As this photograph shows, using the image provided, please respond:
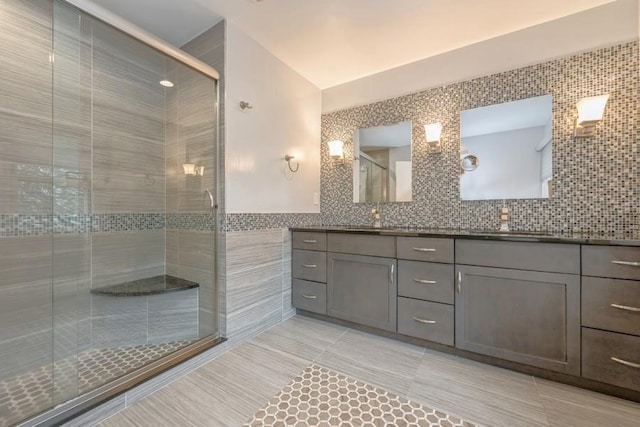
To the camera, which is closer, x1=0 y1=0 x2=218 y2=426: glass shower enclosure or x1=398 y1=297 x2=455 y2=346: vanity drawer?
x1=0 y1=0 x2=218 y2=426: glass shower enclosure

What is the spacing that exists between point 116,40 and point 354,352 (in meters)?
2.79

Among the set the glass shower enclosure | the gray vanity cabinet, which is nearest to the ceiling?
the glass shower enclosure

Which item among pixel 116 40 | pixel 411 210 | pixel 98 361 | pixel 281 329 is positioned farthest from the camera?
pixel 411 210

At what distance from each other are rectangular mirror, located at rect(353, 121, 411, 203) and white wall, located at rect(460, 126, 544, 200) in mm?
509

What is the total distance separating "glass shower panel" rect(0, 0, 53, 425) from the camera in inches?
58.1

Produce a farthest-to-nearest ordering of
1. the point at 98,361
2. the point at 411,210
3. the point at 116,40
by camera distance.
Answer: the point at 411,210
the point at 116,40
the point at 98,361

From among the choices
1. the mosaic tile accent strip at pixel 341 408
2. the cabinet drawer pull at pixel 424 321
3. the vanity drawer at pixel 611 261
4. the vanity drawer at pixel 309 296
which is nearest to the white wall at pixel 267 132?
the vanity drawer at pixel 309 296

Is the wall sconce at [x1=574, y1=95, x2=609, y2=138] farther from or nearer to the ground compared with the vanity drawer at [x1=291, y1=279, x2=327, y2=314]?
farther from the ground

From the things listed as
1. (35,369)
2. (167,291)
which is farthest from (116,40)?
(35,369)

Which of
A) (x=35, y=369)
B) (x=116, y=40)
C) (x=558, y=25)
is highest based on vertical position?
(x=558, y=25)

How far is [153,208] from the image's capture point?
2242 mm

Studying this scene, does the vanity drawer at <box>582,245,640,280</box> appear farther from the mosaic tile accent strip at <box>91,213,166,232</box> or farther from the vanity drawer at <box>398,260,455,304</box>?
the mosaic tile accent strip at <box>91,213,166,232</box>

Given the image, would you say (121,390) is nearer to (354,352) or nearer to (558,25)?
(354,352)

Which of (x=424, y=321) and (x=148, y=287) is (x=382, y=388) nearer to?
(x=424, y=321)
